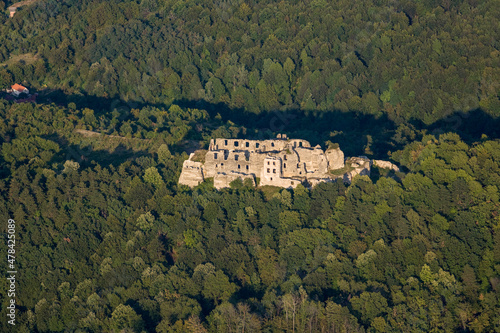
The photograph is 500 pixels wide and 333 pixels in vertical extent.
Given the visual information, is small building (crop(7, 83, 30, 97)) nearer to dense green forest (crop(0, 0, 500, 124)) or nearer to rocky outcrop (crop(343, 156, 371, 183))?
dense green forest (crop(0, 0, 500, 124))

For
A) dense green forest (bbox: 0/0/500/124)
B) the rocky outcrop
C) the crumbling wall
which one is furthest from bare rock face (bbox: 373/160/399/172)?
dense green forest (bbox: 0/0/500/124)

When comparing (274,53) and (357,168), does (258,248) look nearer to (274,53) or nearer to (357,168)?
(357,168)

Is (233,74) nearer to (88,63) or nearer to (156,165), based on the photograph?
(88,63)

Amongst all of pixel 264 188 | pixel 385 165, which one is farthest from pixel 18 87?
pixel 385 165

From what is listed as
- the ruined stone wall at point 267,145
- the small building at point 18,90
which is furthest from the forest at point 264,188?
the ruined stone wall at point 267,145

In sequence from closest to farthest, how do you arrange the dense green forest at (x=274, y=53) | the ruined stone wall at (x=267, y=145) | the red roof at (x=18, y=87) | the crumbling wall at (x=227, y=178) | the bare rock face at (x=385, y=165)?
1. the crumbling wall at (x=227, y=178)
2. the ruined stone wall at (x=267, y=145)
3. the bare rock face at (x=385, y=165)
4. the dense green forest at (x=274, y=53)
5. the red roof at (x=18, y=87)

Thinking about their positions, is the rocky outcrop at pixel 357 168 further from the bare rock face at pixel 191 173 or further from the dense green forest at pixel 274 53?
the dense green forest at pixel 274 53

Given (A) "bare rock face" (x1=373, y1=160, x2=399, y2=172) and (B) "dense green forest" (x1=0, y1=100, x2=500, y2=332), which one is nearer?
(B) "dense green forest" (x1=0, y1=100, x2=500, y2=332)
